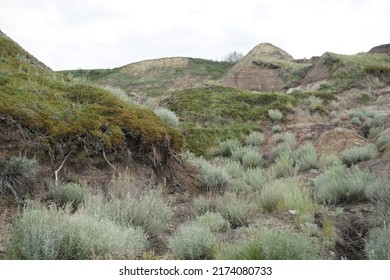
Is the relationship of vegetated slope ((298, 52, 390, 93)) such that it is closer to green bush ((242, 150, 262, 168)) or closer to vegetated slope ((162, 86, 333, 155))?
vegetated slope ((162, 86, 333, 155))

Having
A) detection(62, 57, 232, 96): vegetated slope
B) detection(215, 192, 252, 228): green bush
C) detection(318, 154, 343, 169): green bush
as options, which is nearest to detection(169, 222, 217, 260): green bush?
detection(215, 192, 252, 228): green bush

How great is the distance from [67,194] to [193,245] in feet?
6.97

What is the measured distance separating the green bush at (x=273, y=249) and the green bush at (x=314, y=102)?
15.0 meters

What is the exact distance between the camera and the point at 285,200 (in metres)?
6.69

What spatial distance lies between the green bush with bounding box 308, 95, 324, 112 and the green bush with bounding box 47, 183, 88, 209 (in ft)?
47.4

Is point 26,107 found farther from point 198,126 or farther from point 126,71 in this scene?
point 126,71

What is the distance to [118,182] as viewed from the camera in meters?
6.50

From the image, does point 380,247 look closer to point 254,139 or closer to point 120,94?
point 120,94

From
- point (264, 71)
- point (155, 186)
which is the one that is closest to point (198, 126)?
point (155, 186)

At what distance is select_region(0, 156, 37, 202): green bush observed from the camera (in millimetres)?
5441

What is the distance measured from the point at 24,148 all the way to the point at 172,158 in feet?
10.1

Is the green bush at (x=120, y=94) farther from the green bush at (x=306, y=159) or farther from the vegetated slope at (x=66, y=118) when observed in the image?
the green bush at (x=306, y=159)

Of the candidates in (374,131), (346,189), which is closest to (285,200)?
(346,189)

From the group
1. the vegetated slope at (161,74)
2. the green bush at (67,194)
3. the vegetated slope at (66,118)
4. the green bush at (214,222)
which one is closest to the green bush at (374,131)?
the vegetated slope at (66,118)
